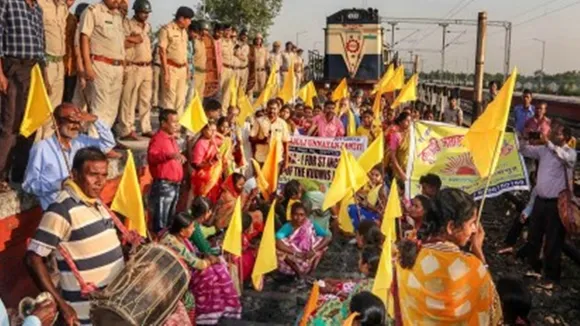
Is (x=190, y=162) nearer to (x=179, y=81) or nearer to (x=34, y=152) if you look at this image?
(x=179, y=81)

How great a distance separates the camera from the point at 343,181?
276 inches

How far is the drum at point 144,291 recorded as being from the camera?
3.56m

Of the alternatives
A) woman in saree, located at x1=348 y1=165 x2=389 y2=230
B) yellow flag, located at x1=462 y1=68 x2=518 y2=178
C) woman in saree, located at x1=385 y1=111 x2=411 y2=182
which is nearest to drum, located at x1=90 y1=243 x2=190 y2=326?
yellow flag, located at x1=462 y1=68 x2=518 y2=178

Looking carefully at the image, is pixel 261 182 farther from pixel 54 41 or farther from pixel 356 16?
pixel 356 16

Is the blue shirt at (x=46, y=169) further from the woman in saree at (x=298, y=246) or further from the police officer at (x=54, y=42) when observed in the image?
the woman in saree at (x=298, y=246)

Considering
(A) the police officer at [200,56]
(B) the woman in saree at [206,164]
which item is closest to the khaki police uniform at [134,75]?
(B) the woman in saree at [206,164]

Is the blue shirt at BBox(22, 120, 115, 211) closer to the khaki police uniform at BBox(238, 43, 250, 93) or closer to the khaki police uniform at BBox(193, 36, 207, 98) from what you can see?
the khaki police uniform at BBox(193, 36, 207, 98)

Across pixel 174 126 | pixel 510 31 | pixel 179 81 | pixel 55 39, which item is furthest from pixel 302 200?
pixel 510 31

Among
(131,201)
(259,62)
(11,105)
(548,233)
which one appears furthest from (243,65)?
(131,201)

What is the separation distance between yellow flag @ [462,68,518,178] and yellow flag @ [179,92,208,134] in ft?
10.7

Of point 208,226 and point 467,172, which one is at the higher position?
point 467,172

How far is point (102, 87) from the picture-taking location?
23.2ft

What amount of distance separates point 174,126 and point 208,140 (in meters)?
0.81

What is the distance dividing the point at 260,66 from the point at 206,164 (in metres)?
8.10
